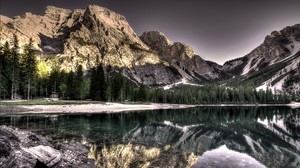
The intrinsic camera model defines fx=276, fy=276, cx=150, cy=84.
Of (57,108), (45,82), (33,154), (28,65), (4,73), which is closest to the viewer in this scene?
(33,154)

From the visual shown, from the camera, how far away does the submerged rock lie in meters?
17.2

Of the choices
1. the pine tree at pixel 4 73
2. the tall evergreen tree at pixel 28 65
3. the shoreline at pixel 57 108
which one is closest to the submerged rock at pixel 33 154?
the shoreline at pixel 57 108

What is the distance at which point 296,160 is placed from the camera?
31016mm

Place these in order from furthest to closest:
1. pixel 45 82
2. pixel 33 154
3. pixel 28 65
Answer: pixel 45 82 → pixel 28 65 → pixel 33 154

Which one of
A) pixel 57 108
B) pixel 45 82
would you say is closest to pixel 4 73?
pixel 57 108

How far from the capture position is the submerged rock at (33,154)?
17.2 metres

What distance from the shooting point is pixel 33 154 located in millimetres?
18141

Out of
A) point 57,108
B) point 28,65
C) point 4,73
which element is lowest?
point 57,108

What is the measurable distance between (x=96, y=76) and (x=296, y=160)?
367ft

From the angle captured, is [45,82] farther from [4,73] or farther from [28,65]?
[4,73]

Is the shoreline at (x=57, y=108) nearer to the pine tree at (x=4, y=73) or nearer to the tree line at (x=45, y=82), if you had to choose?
the tree line at (x=45, y=82)

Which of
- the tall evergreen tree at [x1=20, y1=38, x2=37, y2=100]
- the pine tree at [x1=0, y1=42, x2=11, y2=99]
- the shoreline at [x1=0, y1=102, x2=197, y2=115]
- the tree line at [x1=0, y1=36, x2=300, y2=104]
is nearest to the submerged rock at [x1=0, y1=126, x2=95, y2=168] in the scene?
the shoreline at [x1=0, y1=102, x2=197, y2=115]

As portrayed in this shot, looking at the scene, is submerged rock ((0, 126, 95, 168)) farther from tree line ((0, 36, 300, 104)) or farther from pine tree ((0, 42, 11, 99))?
pine tree ((0, 42, 11, 99))

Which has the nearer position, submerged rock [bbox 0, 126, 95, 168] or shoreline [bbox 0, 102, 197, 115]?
submerged rock [bbox 0, 126, 95, 168]
